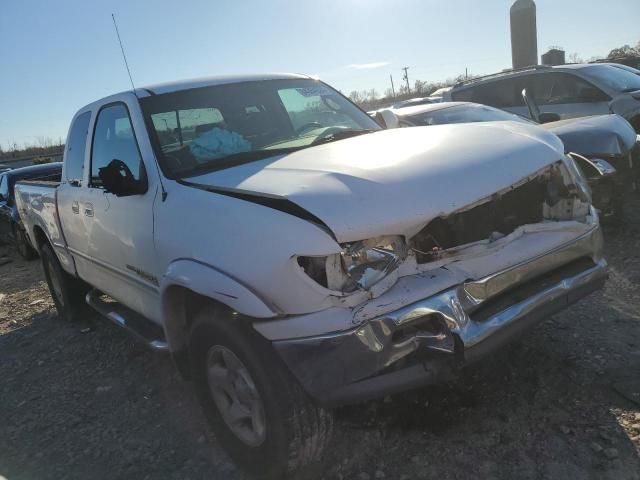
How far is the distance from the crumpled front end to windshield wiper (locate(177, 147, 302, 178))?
3.69 feet

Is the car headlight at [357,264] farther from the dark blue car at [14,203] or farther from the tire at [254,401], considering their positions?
the dark blue car at [14,203]

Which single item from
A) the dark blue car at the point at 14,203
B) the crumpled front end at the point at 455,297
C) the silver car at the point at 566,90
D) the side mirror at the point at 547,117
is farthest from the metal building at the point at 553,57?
the crumpled front end at the point at 455,297

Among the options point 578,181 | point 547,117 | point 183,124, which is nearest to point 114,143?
point 183,124

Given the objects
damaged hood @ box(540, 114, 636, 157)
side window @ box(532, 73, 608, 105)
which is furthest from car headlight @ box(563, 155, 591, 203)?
side window @ box(532, 73, 608, 105)

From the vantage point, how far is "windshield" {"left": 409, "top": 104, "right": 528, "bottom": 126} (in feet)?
21.3

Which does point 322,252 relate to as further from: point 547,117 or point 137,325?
point 547,117

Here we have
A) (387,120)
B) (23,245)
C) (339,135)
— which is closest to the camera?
(339,135)

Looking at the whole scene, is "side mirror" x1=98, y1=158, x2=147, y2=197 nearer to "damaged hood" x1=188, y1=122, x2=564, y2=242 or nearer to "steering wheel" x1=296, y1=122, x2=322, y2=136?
"damaged hood" x1=188, y1=122, x2=564, y2=242

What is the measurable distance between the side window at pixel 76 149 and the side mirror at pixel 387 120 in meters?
2.23

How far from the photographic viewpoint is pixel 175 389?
12.3 ft

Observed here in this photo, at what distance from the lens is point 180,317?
2.92m

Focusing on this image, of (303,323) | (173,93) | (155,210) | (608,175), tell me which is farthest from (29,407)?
(608,175)

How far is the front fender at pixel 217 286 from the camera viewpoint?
84.9 inches

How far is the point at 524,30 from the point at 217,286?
76.6 feet
